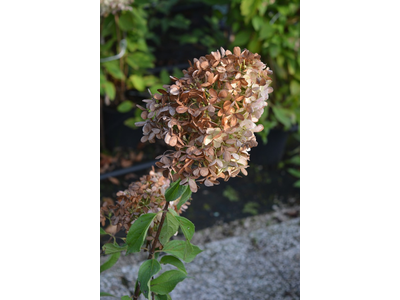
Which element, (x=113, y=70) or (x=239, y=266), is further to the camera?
(x=113, y=70)

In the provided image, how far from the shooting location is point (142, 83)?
279cm

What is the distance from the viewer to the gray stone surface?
72.4 inches

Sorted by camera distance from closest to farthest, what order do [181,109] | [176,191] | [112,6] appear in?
[181,109] → [176,191] → [112,6]

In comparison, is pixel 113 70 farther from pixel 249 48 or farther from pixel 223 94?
pixel 223 94

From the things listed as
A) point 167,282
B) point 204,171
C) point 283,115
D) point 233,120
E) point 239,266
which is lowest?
point 239,266

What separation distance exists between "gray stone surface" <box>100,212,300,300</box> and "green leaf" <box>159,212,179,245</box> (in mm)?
850

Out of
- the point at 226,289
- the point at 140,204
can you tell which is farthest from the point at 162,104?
the point at 226,289

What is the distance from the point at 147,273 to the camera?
1.00 metres

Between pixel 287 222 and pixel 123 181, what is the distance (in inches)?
44.4

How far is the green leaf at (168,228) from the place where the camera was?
1052mm

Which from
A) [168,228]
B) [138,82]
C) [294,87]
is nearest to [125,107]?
[138,82]

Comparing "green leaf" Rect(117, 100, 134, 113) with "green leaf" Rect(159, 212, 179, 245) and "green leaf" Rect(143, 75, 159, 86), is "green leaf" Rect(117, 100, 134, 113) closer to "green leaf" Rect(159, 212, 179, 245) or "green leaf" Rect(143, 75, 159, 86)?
"green leaf" Rect(143, 75, 159, 86)

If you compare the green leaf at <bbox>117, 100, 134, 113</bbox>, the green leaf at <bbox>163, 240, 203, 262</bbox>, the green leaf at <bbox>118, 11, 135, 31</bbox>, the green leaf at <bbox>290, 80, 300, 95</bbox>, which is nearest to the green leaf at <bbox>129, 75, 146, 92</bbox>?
the green leaf at <bbox>117, 100, 134, 113</bbox>

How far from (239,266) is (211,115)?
135cm
